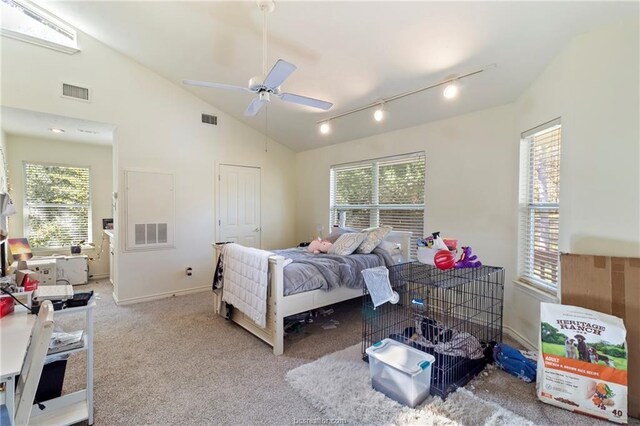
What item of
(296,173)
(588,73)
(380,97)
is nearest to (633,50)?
(588,73)

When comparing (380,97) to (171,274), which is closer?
(380,97)

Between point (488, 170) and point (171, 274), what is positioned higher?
point (488, 170)

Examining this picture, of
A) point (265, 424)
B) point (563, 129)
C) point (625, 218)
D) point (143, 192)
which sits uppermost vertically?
point (563, 129)

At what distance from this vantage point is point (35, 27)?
3418mm

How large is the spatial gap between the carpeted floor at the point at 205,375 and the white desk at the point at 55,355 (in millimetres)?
130

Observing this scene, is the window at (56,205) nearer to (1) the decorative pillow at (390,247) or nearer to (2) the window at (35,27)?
(2) the window at (35,27)

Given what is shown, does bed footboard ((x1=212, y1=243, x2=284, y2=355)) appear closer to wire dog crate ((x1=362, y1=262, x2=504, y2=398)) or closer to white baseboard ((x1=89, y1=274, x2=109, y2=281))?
wire dog crate ((x1=362, y1=262, x2=504, y2=398))

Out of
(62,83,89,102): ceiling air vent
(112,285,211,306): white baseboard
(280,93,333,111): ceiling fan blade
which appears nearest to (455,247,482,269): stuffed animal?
(280,93,333,111): ceiling fan blade

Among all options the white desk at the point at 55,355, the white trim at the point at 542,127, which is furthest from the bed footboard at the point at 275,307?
the white trim at the point at 542,127

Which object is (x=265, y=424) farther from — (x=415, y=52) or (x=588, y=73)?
(x=588, y=73)

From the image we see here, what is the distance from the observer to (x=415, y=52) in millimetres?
2678

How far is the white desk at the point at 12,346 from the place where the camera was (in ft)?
3.59

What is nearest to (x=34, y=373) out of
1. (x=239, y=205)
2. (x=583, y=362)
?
(x=583, y=362)

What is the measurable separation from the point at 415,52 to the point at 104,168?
5592 mm
